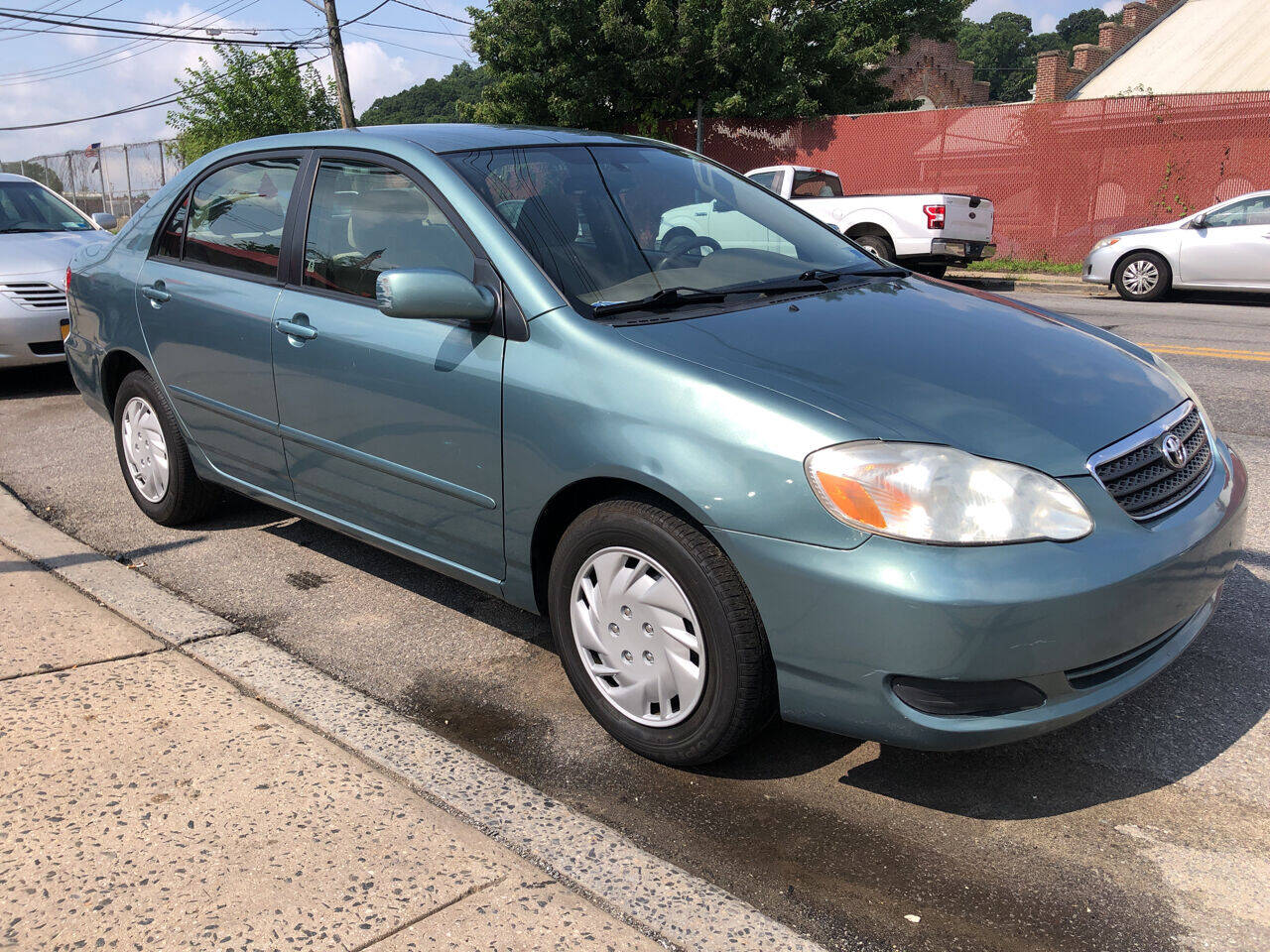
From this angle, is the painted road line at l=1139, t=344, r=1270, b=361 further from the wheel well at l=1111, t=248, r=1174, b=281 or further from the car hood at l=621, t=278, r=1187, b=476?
the car hood at l=621, t=278, r=1187, b=476

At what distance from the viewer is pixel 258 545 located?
4766mm

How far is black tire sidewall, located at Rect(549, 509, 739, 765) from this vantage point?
2.62 meters

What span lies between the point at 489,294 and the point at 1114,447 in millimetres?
1712

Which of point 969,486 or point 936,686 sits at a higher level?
point 969,486

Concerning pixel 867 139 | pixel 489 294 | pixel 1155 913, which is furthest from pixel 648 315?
pixel 867 139

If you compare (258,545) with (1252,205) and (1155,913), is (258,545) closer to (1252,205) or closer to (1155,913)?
(1155,913)

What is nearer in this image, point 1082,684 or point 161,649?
point 1082,684

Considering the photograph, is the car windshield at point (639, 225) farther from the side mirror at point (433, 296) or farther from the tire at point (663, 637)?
the tire at point (663, 637)

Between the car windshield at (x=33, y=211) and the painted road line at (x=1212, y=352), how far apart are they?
9.10 metres

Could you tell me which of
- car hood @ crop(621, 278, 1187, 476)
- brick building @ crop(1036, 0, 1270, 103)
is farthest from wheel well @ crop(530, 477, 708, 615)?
brick building @ crop(1036, 0, 1270, 103)

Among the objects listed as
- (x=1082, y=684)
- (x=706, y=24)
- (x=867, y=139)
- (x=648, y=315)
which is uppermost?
(x=706, y=24)

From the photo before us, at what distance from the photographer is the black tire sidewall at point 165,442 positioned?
15.2ft

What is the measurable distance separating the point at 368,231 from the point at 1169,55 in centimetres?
3691

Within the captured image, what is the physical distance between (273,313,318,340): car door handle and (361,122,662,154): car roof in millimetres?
709
